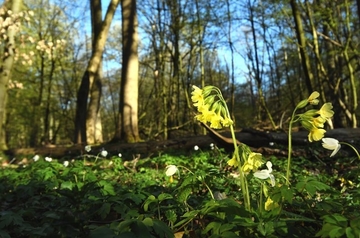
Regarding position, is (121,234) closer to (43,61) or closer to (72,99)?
(43,61)

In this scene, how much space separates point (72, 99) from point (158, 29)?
40.8 ft

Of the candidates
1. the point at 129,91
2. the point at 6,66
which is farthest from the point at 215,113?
the point at 129,91

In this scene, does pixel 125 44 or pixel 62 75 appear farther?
pixel 62 75

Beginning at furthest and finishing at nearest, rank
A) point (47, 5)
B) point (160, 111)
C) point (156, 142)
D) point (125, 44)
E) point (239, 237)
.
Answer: point (47, 5)
point (160, 111)
point (125, 44)
point (156, 142)
point (239, 237)

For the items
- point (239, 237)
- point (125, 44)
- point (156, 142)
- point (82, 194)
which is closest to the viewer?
point (239, 237)

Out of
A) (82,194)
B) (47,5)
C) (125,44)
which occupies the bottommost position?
(82,194)

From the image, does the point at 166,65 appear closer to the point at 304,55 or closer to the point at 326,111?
the point at 304,55

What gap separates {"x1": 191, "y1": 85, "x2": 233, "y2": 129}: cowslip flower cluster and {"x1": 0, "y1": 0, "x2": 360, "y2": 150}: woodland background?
2.08m

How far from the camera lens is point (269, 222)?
5.00 ft

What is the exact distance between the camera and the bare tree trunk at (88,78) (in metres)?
12.0

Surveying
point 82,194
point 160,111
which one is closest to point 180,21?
point 160,111

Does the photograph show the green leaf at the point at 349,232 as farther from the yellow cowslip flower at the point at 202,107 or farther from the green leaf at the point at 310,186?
the yellow cowslip flower at the point at 202,107

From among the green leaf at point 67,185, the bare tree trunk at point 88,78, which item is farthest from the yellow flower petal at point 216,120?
the bare tree trunk at point 88,78

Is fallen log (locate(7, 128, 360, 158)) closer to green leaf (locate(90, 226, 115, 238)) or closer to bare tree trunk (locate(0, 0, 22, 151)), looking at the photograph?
bare tree trunk (locate(0, 0, 22, 151))
